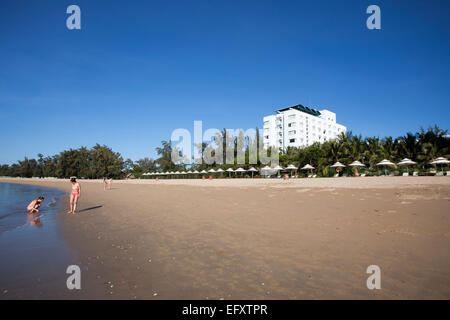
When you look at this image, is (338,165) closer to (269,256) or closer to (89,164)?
(269,256)

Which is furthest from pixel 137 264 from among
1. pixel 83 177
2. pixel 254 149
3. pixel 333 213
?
pixel 83 177

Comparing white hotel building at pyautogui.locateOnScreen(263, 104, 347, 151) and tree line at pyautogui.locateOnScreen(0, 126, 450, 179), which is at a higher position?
white hotel building at pyautogui.locateOnScreen(263, 104, 347, 151)

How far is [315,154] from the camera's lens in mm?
43094

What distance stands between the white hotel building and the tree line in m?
27.2

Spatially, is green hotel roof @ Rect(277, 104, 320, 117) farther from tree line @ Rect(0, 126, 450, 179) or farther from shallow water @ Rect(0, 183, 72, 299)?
shallow water @ Rect(0, 183, 72, 299)

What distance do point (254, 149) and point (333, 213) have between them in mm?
50211

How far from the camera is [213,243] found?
535 centimetres

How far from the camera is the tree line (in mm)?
33281

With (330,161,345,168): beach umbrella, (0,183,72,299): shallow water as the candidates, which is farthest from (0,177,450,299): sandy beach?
(330,161,345,168): beach umbrella

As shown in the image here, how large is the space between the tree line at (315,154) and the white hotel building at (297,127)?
1073 inches

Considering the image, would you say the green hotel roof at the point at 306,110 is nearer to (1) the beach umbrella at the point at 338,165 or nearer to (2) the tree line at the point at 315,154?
(2) the tree line at the point at 315,154

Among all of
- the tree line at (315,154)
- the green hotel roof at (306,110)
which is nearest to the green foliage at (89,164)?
the tree line at (315,154)
